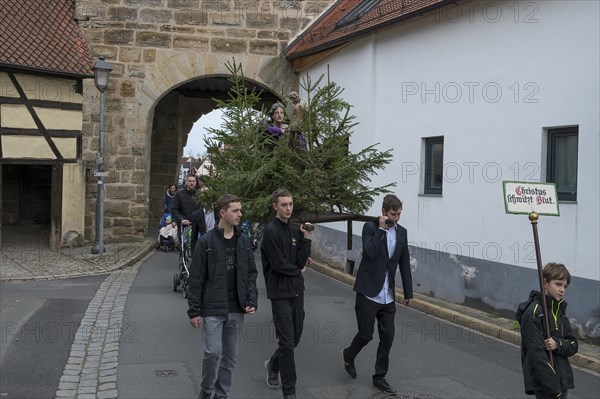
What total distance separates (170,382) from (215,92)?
58.0ft

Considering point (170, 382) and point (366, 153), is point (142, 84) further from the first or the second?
point (170, 382)

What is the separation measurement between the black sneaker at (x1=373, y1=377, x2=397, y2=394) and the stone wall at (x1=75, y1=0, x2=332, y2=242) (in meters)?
11.7

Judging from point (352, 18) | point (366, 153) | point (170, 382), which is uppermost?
point (352, 18)

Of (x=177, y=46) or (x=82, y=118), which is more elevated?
(x=177, y=46)

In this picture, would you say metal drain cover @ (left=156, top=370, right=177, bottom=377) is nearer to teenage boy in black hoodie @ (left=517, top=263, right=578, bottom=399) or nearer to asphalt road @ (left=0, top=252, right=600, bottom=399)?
asphalt road @ (left=0, top=252, right=600, bottom=399)

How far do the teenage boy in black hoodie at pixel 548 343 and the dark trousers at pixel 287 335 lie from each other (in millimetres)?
1858

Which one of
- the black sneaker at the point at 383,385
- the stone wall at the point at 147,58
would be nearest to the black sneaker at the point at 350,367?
the black sneaker at the point at 383,385

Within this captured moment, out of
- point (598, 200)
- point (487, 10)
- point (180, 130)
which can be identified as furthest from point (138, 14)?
point (598, 200)

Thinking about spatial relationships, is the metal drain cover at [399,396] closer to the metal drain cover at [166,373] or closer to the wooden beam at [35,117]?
the metal drain cover at [166,373]

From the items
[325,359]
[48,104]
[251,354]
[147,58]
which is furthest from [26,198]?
[325,359]

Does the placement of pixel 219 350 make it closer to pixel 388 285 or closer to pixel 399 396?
pixel 399 396

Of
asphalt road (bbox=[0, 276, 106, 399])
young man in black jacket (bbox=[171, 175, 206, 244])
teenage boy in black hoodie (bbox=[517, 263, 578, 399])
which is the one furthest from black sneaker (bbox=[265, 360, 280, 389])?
young man in black jacket (bbox=[171, 175, 206, 244])

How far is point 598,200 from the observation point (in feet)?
23.8

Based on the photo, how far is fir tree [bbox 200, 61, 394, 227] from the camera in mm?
5988
